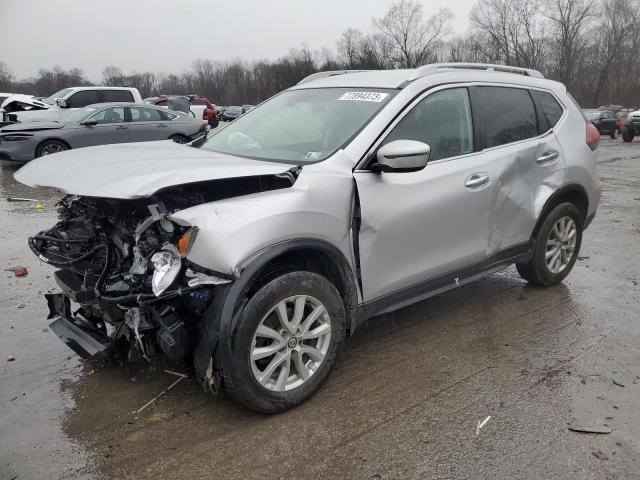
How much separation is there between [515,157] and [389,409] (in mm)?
2233

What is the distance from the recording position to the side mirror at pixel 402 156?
3203mm

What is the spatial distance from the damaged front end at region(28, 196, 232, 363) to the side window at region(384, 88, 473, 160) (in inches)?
59.0

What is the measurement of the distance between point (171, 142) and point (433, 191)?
214 centimetres

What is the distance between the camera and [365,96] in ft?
12.4

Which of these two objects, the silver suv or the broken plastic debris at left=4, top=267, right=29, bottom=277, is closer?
the silver suv

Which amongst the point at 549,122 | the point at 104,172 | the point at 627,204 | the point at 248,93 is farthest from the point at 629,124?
the point at 248,93

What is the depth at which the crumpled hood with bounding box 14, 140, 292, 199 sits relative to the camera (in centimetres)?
269

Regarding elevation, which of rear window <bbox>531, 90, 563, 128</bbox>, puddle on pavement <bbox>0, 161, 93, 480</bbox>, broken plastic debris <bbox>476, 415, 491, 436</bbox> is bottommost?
broken plastic debris <bbox>476, 415, 491, 436</bbox>

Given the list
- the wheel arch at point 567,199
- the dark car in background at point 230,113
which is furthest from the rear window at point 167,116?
the dark car in background at point 230,113

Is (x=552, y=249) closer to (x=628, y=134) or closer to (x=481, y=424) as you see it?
(x=481, y=424)

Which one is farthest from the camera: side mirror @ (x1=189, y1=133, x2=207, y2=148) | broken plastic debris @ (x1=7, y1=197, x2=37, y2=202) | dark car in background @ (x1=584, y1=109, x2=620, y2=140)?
dark car in background @ (x1=584, y1=109, x2=620, y2=140)

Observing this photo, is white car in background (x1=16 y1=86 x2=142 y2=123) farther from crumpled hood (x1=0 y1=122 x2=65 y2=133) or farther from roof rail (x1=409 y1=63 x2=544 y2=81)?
roof rail (x1=409 y1=63 x2=544 y2=81)

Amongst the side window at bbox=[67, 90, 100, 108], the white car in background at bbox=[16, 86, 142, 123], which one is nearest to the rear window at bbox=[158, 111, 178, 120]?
the white car in background at bbox=[16, 86, 142, 123]

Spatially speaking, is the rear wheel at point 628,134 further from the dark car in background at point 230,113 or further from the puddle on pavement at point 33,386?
the dark car in background at point 230,113
